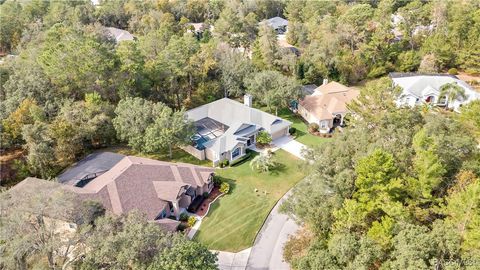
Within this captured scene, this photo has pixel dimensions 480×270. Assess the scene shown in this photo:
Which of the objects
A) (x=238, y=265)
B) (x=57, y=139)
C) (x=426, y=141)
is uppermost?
(x=426, y=141)

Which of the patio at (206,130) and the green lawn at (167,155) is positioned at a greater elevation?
the patio at (206,130)

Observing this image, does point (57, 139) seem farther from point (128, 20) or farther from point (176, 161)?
point (128, 20)

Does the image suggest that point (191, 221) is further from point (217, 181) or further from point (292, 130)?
point (292, 130)

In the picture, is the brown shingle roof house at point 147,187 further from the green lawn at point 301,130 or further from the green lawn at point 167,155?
the green lawn at point 301,130

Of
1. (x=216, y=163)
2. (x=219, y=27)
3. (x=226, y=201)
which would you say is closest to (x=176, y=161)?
(x=216, y=163)

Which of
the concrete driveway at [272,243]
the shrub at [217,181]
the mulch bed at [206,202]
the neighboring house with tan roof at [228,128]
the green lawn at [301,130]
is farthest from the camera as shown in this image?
the green lawn at [301,130]

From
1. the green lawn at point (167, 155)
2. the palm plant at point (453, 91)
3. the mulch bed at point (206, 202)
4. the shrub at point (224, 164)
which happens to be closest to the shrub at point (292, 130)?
the shrub at point (224, 164)
